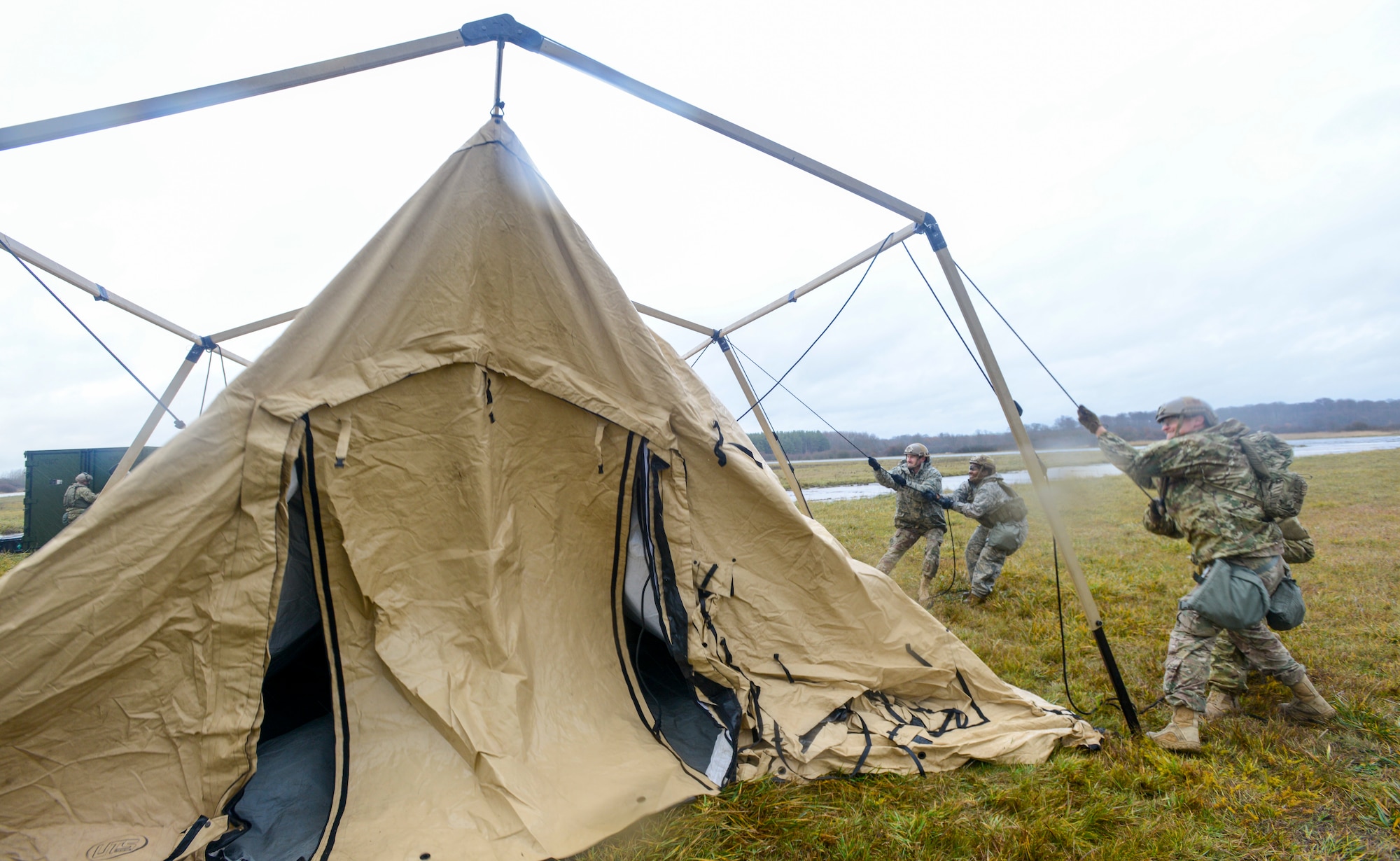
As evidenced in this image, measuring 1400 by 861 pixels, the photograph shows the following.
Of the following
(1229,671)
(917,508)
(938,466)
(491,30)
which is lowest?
(938,466)

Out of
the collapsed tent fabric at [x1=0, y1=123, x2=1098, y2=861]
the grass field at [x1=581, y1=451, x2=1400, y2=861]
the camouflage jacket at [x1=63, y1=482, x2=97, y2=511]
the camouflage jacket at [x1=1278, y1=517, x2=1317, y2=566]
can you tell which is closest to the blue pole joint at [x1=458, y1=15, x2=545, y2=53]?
the collapsed tent fabric at [x1=0, y1=123, x2=1098, y2=861]

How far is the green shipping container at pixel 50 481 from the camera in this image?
42.4ft

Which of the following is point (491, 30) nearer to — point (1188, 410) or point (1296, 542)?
point (1188, 410)

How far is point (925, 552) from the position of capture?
293 inches

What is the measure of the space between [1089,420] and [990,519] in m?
3.33

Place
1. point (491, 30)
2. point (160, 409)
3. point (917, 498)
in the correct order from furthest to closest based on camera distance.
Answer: point (917, 498)
point (160, 409)
point (491, 30)

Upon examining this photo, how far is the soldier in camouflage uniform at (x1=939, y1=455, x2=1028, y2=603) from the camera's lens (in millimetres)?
6898

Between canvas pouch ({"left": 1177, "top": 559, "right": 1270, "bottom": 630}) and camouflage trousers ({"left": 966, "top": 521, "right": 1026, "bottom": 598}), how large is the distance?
3.22m

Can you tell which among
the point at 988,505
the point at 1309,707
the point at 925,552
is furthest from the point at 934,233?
the point at 925,552

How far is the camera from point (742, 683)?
3.55m

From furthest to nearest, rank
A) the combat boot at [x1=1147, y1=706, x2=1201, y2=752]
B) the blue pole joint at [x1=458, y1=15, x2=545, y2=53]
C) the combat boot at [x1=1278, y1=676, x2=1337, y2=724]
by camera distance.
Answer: the combat boot at [x1=1278, y1=676, x2=1337, y2=724] → the combat boot at [x1=1147, y1=706, x2=1201, y2=752] → the blue pole joint at [x1=458, y1=15, x2=545, y2=53]

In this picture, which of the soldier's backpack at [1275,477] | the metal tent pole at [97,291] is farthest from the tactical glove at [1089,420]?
the metal tent pole at [97,291]

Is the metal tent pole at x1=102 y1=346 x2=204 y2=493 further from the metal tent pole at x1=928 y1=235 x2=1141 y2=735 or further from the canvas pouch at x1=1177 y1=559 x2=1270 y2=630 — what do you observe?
the canvas pouch at x1=1177 y1=559 x2=1270 y2=630

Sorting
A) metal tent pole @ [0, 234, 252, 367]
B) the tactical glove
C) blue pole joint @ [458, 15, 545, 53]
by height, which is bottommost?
the tactical glove
